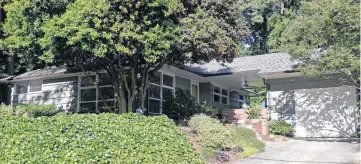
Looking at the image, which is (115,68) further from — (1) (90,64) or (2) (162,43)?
(2) (162,43)

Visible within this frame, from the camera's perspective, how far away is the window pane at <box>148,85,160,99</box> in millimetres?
17422

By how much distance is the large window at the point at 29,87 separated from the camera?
21.1 metres

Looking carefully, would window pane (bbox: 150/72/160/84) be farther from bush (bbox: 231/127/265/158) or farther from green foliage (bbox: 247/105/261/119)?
bush (bbox: 231/127/265/158)

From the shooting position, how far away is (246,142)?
1338 centimetres

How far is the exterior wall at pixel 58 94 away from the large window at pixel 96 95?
547 mm

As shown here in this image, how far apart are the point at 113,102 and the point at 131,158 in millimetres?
9632

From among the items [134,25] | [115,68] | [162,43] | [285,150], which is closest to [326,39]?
[285,150]

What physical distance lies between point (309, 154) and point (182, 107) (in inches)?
277

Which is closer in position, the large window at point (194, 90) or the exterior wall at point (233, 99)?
the large window at point (194, 90)

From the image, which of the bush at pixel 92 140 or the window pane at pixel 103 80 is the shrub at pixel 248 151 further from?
the window pane at pixel 103 80

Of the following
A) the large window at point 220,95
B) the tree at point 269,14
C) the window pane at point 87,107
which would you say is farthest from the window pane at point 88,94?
the tree at point 269,14

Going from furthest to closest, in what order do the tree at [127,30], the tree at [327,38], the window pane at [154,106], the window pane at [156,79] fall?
the window pane at [156,79], the window pane at [154,106], the tree at [327,38], the tree at [127,30]

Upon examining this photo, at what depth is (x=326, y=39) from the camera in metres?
13.8

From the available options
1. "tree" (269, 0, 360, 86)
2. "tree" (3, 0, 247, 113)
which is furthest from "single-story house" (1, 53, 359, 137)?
"tree" (3, 0, 247, 113)
